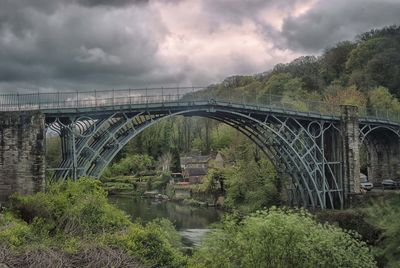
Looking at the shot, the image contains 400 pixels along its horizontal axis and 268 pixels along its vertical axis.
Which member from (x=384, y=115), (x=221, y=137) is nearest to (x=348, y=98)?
(x=384, y=115)

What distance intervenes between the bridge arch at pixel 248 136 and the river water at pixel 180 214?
853 cm

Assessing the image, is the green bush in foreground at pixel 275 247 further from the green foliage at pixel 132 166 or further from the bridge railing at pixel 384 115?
the green foliage at pixel 132 166

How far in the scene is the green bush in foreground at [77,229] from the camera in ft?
44.7

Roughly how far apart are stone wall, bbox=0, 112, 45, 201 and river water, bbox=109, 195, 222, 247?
11.9 meters

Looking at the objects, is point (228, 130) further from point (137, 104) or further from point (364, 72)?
point (137, 104)

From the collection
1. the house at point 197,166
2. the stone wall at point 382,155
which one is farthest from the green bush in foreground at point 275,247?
the house at point 197,166

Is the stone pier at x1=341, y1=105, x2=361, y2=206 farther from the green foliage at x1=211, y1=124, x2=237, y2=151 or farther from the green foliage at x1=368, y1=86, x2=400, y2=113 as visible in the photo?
the green foliage at x1=211, y1=124, x2=237, y2=151

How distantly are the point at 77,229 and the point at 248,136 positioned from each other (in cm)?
2225

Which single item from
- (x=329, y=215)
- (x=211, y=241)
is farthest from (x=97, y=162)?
(x=329, y=215)

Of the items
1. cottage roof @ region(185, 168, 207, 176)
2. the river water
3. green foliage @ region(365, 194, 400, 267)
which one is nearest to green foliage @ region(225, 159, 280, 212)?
the river water

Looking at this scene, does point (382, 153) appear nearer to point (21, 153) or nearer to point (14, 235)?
point (21, 153)

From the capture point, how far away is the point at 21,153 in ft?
81.4

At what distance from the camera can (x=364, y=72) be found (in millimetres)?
68500

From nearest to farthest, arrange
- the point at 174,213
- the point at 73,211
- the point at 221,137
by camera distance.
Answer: the point at 73,211 → the point at 174,213 → the point at 221,137
